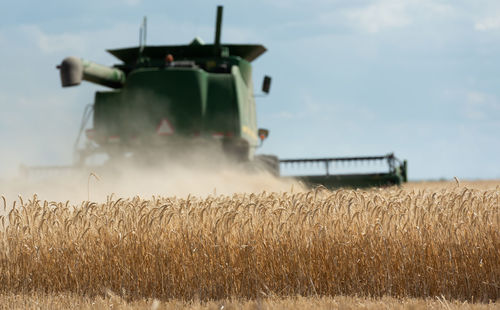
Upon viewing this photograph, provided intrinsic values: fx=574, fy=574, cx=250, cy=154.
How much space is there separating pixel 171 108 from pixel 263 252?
7.36 m

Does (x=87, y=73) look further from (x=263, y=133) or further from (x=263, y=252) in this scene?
(x=263, y=252)

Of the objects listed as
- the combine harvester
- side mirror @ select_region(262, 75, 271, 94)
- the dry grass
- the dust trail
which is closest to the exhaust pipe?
the combine harvester

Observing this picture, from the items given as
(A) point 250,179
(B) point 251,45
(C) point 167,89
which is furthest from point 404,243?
(B) point 251,45

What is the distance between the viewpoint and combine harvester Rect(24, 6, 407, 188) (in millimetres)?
12242

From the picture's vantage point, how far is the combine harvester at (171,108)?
1224 centimetres

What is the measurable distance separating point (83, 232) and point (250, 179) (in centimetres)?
660

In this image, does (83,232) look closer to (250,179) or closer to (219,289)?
(219,289)

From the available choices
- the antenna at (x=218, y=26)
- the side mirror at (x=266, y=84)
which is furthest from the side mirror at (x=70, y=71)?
the side mirror at (x=266, y=84)

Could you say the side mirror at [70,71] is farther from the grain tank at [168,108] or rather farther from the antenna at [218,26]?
the antenna at [218,26]

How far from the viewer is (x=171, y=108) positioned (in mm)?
12453

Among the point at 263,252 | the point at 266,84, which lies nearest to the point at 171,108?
the point at 266,84

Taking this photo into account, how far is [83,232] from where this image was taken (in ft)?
19.2

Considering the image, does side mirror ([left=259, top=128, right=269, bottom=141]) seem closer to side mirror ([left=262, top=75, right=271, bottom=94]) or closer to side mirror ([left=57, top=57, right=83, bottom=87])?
side mirror ([left=262, top=75, right=271, bottom=94])

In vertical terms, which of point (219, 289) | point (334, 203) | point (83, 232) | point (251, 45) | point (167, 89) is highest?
point (251, 45)
